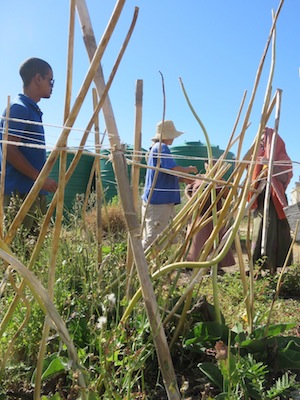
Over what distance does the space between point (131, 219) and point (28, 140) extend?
5.41 feet

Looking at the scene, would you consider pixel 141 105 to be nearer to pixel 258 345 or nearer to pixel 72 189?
pixel 258 345

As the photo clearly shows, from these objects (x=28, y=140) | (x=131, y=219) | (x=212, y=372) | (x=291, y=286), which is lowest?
(x=291, y=286)

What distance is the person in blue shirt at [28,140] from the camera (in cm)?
229

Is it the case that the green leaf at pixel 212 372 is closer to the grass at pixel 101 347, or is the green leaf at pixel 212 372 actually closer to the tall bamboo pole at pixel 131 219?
the grass at pixel 101 347

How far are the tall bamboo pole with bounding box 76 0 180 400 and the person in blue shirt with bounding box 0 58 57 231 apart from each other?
1450 millimetres

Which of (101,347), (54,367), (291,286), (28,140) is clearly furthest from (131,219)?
(291,286)

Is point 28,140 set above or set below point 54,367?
above

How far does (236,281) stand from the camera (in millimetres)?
2705

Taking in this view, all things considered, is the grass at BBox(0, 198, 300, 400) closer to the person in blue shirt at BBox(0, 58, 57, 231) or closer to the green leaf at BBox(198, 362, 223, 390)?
the green leaf at BBox(198, 362, 223, 390)

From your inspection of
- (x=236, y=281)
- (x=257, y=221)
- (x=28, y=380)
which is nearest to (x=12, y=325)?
(x=28, y=380)

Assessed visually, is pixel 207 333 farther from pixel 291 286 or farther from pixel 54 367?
pixel 291 286

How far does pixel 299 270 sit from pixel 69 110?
279 cm

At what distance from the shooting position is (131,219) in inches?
31.2

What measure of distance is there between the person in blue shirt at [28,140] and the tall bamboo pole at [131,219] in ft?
4.76
